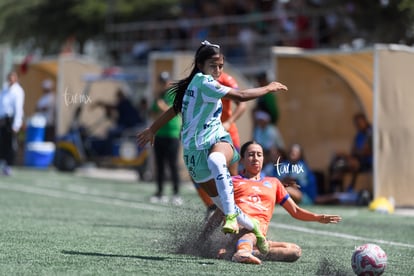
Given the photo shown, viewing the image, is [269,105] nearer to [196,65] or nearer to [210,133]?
[196,65]

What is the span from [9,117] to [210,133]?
13.2m

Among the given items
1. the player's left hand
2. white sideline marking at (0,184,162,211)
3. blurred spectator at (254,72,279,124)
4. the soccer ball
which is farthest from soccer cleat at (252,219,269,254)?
blurred spectator at (254,72,279,124)

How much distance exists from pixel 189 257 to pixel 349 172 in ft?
30.2

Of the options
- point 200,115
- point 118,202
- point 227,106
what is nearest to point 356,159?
point 118,202

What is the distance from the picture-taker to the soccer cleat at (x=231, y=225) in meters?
7.79

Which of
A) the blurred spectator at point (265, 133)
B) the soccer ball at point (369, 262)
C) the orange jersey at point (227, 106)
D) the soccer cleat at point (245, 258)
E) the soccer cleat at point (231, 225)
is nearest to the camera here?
the soccer ball at point (369, 262)

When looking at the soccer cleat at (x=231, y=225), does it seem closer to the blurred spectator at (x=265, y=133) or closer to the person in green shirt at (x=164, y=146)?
the person in green shirt at (x=164, y=146)

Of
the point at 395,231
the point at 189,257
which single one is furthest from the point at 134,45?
the point at 189,257

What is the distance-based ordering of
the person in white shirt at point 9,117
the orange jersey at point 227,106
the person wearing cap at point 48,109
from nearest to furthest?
1. the orange jersey at point 227,106
2. the person in white shirt at point 9,117
3. the person wearing cap at point 48,109

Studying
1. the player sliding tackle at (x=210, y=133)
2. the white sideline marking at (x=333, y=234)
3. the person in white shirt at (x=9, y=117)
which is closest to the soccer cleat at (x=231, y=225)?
the player sliding tackle at (x=210, y=133)

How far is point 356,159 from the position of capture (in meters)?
17.1

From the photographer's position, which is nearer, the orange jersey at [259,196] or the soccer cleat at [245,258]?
the soccer cleat at [245,258]

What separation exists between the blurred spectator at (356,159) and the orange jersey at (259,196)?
8.55 metres

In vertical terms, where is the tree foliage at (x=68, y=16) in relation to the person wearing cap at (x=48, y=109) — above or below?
above
